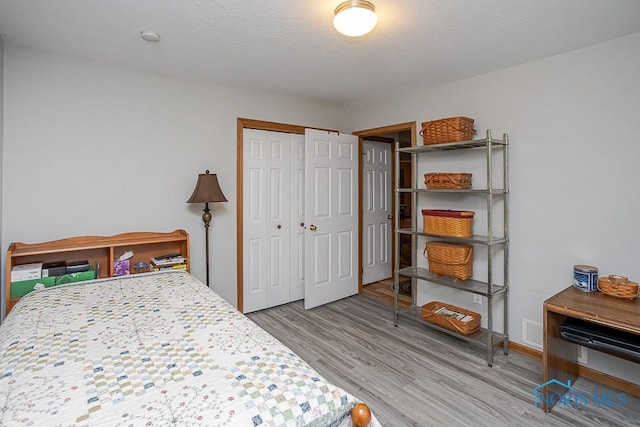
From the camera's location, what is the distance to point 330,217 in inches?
152

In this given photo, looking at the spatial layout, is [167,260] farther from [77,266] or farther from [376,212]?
[376,212]

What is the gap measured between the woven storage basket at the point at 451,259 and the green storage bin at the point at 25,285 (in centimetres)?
305

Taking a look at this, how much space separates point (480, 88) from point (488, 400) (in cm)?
250

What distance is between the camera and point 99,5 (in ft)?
5.97

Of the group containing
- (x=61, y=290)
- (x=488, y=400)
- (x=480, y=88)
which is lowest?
(x=488, y=400)

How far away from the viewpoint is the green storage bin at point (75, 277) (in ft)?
7.71

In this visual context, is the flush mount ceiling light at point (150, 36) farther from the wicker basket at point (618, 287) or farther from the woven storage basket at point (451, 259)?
the wicker basket at point (618, 287)

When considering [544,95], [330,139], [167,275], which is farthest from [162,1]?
[544,95]

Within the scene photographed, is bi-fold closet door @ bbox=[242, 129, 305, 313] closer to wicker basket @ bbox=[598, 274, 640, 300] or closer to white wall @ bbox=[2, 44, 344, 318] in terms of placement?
white wall @ bbox=[2, 44, 344, 318]

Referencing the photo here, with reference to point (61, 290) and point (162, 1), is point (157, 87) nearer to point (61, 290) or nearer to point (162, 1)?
point (162, 1)

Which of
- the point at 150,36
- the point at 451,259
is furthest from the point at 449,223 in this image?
the point at 150,36

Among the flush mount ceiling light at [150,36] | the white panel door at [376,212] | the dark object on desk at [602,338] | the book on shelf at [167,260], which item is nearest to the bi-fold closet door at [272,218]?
the book on shelf at [167,260]

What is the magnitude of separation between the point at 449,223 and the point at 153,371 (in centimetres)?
247

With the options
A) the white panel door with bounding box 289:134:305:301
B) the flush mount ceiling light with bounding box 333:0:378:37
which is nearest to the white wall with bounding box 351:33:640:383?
the flush mount ceiling light with bounding box 333:0:378:37
